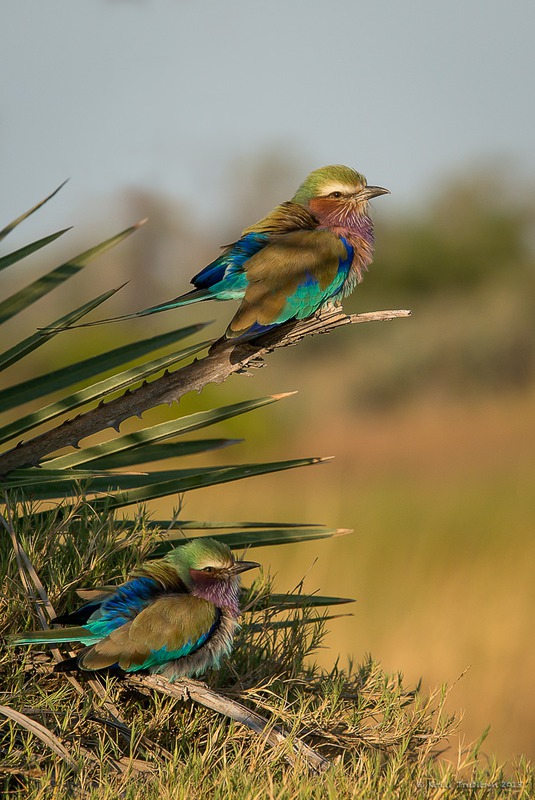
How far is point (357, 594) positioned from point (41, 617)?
20.5 ft

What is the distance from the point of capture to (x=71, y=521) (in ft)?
8.27

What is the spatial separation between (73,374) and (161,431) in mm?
341

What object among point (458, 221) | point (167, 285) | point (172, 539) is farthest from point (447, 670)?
point (458, 221)

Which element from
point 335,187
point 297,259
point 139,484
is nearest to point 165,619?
point 139,484

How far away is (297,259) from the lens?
2.53 m

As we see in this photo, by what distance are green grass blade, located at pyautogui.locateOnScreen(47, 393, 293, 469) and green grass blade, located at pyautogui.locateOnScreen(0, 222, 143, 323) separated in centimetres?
45

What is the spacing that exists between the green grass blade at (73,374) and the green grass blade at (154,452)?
23cm

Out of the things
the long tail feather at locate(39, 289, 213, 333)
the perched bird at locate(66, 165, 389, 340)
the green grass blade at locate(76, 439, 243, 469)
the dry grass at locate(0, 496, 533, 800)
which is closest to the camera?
the dry grass at locate(0, 496, 533, 800)

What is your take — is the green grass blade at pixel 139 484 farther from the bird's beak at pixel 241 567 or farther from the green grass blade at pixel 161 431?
the bird's beak at pixel 241 567

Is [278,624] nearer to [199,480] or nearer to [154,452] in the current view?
[199,480]

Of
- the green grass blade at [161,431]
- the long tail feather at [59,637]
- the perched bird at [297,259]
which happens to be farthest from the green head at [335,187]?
the long tail feather at [59,637]

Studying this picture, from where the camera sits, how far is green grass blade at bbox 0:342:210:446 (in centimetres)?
246

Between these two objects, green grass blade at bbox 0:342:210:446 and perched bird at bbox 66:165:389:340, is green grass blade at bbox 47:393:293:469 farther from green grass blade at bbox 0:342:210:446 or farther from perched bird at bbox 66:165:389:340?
perched bird at bbox 66:165:389:340

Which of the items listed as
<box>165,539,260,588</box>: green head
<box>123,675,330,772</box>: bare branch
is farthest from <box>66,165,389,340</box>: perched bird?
<box>123,675,330,772</box>: bare branch
